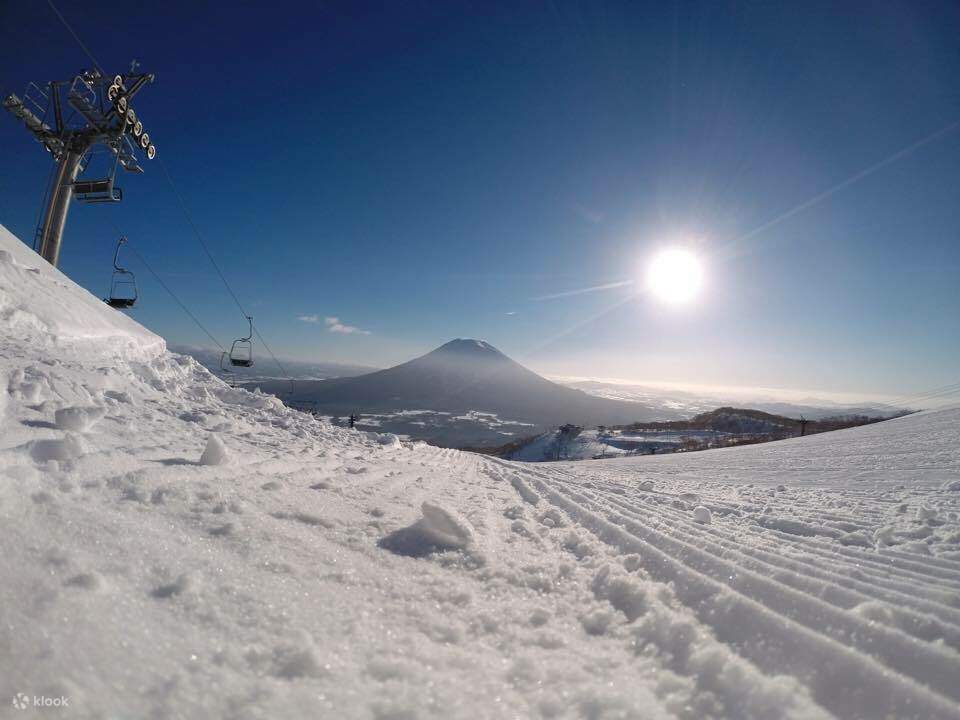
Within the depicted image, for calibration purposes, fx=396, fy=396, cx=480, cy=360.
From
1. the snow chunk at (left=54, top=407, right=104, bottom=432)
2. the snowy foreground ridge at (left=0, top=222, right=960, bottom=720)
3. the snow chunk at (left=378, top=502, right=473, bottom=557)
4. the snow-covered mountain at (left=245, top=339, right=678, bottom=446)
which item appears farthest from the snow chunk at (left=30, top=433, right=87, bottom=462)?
the snow-covered mountain at (left=245, top=339, right=678, bottom=446)

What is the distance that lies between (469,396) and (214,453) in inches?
6280

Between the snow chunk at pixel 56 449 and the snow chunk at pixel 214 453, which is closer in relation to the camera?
the snow chunk at pixel 56 449

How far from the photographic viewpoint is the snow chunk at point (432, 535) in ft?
8.51

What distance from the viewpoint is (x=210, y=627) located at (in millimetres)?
1460

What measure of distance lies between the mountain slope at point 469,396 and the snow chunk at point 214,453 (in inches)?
4800

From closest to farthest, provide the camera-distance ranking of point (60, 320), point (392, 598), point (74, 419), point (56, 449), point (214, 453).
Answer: point (392, 598) → point (56, 449) → point (74, 419) → point (214, 453) → point (60, 320)

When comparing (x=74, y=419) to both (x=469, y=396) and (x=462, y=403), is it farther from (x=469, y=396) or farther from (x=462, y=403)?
(x=469, y=396)

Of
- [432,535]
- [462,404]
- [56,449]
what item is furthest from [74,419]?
[462,404]

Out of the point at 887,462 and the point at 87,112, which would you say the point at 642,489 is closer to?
the point at 887,462

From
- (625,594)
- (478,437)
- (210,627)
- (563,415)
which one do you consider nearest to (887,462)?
(625,594)

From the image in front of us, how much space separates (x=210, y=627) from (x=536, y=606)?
1434 mm

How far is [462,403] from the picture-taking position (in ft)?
498

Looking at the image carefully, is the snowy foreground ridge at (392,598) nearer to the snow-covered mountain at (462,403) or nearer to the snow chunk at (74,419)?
the snow chunk at (74,419)

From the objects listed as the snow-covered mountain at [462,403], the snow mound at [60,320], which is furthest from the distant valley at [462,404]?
the snow mound at [60,320]
